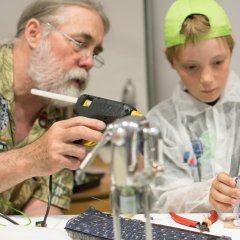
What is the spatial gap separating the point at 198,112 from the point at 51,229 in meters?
0.60

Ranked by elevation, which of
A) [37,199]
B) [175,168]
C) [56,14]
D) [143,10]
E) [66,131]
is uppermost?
[143,10]

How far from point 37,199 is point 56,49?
0.49m

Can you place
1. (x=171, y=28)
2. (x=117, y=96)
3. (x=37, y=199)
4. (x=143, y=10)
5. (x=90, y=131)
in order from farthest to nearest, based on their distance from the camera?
(x=117, y=96) → (x=143, y=10) → (x=37, y=199) → (x=171, y=28) → (x=90, y=131)

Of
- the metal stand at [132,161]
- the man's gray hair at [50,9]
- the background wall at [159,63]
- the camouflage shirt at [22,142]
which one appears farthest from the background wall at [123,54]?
the metal stand at [132,161]

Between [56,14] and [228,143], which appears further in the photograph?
[56,14]

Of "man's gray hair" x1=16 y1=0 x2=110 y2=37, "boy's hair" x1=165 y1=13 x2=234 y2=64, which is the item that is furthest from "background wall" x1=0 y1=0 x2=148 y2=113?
"boy's hair" x1=165 y1=13 x2=234 y2=64

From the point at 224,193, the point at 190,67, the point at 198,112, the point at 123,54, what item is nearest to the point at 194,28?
the point at 190,67

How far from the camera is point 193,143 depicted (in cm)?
117

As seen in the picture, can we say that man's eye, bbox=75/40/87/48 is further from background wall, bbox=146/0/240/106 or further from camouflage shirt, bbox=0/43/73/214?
background wall, bbox=146/0/240/106

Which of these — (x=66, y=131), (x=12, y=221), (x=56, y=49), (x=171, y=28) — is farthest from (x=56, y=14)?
(x=12, y=221)

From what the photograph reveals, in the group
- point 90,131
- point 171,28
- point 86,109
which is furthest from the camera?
point 171,28

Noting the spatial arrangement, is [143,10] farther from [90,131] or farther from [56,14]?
[90,131]

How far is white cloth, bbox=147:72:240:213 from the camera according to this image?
111cm

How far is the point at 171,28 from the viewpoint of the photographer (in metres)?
1.14
